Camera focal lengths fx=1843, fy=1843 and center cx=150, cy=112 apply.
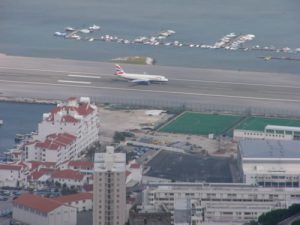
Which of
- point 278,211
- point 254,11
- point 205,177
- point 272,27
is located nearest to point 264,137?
point 205,177

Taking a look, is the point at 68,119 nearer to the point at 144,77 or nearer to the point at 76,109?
the point at 76,109

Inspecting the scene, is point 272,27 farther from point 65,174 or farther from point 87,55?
point 65,174

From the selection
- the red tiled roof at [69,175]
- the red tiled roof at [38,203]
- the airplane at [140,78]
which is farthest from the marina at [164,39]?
the red tiled roof at [38,203]

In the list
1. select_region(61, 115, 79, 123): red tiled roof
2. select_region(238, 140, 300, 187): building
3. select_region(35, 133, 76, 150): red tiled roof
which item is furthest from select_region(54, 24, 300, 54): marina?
select_region(238, 140, 300, 187): building

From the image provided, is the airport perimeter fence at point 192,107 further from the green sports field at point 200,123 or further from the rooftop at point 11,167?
the rooftop at point 11,167

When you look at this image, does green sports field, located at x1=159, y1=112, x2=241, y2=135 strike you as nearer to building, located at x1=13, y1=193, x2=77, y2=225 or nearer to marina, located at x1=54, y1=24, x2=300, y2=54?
building, located at x1=13, y1=193, x2=77, y2=225
